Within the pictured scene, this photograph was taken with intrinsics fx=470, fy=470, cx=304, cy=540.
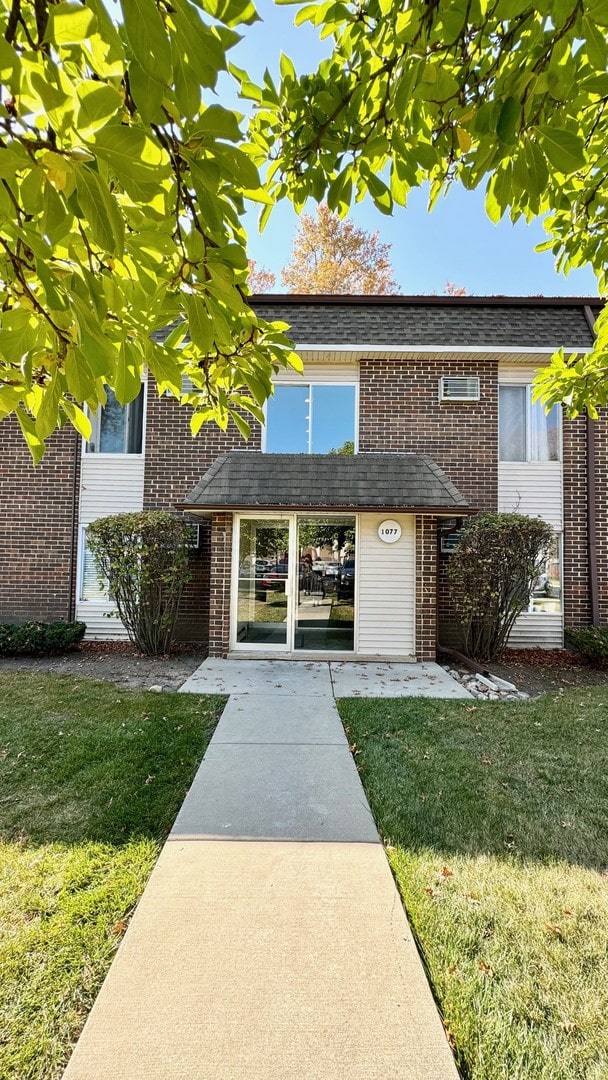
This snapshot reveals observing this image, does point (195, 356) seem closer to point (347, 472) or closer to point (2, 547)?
point (347, 472)

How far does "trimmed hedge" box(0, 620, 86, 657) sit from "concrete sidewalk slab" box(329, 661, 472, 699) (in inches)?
188

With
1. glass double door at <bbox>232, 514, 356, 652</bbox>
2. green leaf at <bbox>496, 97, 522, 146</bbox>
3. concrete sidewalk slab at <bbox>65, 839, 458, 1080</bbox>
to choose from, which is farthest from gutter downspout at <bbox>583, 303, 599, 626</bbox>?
green leaf at <bbox>496, 97, 522, 146</bbox>

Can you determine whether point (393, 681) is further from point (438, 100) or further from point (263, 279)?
point (263, 279)

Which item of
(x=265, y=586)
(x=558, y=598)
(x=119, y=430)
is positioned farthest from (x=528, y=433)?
(x=119, y=430)

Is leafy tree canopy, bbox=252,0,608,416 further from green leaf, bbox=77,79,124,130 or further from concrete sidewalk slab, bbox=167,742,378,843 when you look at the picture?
concrete sidewalk slab, bbox=167,742,378,843

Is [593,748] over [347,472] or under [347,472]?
under

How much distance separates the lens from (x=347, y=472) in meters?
8.45

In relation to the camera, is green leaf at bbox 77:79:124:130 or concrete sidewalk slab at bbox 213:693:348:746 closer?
green leaf at bbox 77:79:124:130

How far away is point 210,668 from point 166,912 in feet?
16.6

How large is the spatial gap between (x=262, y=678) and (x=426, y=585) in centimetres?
322

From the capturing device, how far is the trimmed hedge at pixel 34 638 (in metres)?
8.05

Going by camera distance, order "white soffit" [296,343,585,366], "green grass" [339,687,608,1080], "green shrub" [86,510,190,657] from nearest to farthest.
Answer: "green grass" [339,687,608,1080] < "green shrub" [86,510,190,657] < "white soffit" [296,343,585,366]

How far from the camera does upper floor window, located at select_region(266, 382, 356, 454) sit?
31.1 feet

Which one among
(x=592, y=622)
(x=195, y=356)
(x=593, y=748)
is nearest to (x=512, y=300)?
(x=592, y=622)
